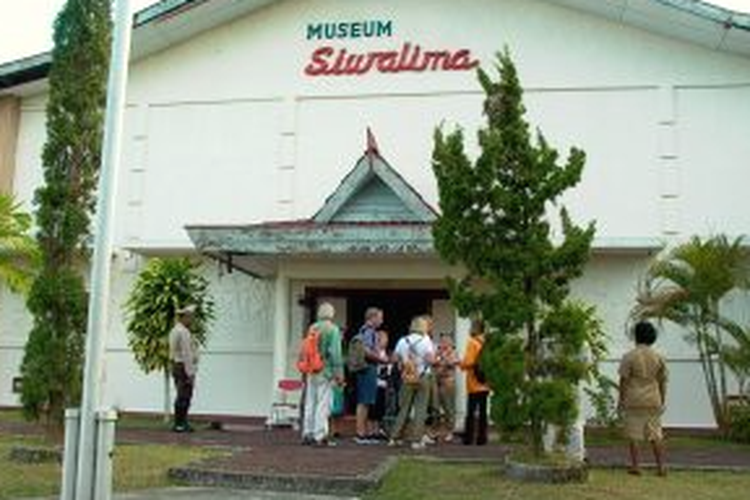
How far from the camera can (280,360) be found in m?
17.7

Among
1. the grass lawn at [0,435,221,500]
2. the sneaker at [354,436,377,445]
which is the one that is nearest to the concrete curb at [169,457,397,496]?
the grass lawn at [0,435,221,500]

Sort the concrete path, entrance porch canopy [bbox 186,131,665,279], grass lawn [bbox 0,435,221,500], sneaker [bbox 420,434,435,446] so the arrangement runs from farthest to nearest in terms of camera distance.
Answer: entrance porch canopy [bbox 186,131,665,279] → sneaker [bbox 420,434,435,446] → grass lawn [bbox 0,435,221,500] → the concrete path

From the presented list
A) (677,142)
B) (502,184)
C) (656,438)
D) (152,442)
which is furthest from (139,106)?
(656,438)

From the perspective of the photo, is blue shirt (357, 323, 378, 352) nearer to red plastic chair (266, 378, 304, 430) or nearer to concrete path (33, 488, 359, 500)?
red plastic chair (266, 378, 304, 430)

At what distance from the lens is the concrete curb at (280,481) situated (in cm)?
1001

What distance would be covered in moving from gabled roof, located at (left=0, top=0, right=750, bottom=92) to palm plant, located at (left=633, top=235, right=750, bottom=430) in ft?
11.4

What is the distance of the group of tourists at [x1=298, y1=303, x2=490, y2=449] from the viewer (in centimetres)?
1333

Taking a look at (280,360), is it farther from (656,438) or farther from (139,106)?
(656,438)

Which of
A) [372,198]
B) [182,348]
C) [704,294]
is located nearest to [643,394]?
[704,294]

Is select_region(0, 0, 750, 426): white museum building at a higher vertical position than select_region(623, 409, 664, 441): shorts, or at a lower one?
higher

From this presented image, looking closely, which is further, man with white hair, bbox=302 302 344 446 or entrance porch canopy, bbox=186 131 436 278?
entrance porch canopy, bbox=186 131 436 278

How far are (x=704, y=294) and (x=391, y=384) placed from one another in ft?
16.1

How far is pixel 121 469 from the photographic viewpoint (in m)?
10.9

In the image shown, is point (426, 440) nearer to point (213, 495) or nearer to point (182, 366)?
point (182, 366)
